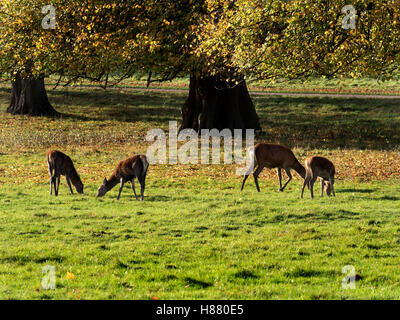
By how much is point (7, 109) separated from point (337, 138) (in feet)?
75.3

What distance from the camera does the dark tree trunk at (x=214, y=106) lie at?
29.9 m

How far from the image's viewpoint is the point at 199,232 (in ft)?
41.5

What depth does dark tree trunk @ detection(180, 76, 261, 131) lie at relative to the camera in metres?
29.9

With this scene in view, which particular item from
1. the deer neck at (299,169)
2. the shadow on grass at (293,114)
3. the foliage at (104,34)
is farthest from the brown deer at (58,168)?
the shadow on grass at (293,114)

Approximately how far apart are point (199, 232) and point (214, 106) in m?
17.9

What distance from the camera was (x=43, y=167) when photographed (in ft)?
75.5

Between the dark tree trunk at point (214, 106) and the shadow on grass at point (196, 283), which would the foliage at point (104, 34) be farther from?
the shadow on grass at point (196, 283)

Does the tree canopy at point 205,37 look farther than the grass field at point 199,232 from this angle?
Yes

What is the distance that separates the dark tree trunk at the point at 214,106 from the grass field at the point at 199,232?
407cm

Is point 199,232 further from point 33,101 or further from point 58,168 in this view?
point 33,101

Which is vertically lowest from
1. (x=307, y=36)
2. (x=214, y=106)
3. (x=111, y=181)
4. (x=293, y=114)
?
(x=111, y=181)

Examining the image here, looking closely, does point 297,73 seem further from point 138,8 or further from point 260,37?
point 138,8

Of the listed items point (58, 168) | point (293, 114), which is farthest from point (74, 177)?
point (293, 114)
